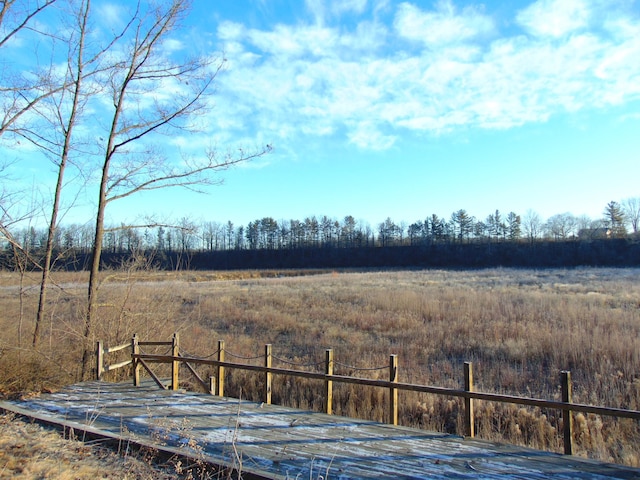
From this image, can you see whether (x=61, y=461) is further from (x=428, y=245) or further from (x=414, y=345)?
(x=428, y=245)

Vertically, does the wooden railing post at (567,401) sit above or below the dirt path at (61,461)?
above

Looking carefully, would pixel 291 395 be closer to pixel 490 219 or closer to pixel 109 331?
pixel 109 331

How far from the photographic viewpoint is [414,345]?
521 inches

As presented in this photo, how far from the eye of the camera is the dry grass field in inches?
301

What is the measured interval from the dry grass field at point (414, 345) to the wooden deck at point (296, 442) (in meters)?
1.39

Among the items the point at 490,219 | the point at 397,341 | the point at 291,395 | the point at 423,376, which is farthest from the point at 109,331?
the point at 490,219

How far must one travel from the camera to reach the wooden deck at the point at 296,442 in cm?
405

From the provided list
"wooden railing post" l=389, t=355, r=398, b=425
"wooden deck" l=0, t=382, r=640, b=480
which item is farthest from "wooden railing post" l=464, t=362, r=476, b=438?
"wooden railing post" l=389, t=355, r=398, b=425

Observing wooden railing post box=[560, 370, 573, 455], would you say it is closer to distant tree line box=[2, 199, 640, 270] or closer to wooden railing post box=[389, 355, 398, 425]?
wooden railing post box=[389, 355, 398, 425]

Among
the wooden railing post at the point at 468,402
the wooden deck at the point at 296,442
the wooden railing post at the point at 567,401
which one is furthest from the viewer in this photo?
the wooden railing post at the point at 468,402

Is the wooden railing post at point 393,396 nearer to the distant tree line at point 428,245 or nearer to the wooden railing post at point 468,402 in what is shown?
the wooden railing post at point 468,402

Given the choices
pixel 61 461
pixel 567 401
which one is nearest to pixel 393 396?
pixel 567 401

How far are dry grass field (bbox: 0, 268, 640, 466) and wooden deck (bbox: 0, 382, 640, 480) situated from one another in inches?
54.8

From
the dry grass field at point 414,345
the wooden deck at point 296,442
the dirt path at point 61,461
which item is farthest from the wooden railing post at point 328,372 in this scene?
the dirt path at point 61,461
